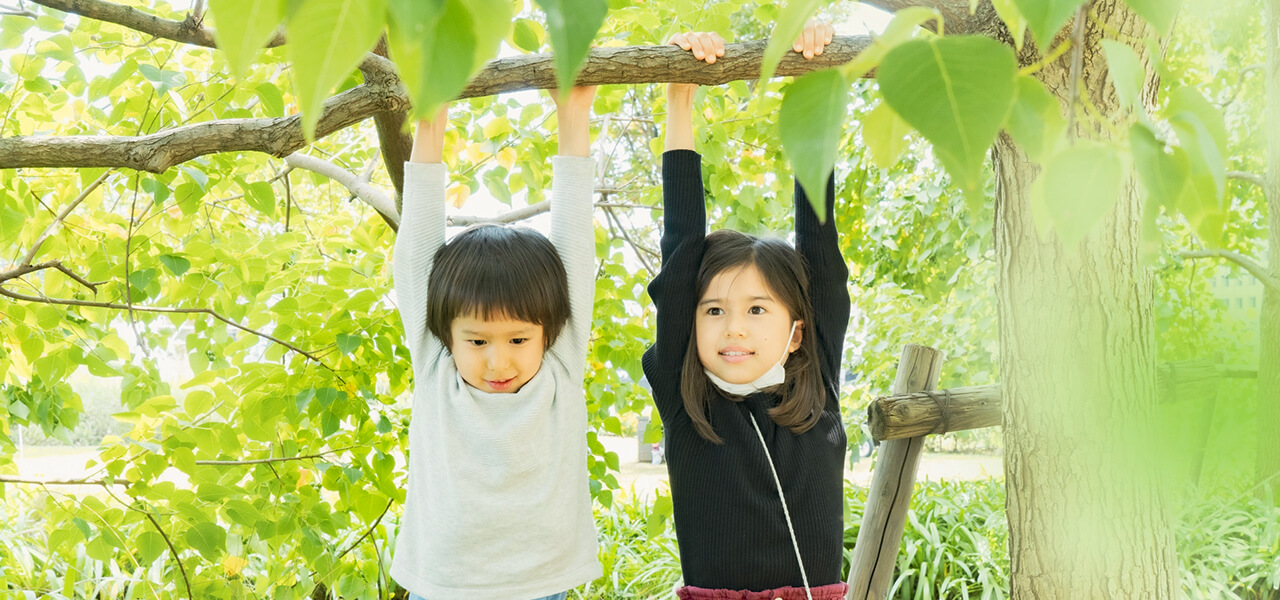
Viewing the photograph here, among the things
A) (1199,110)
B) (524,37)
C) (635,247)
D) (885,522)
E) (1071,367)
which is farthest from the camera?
(635,247)

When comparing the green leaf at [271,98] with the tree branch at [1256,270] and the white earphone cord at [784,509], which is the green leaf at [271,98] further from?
the tree branch at [1256,270]

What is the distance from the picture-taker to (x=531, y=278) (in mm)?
1453

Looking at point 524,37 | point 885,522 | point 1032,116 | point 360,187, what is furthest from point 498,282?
point 1032,116

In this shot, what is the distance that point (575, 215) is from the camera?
154 centimetres

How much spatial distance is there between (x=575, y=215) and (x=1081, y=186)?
1.27 m

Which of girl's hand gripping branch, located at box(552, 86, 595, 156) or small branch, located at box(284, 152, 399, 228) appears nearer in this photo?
girl's hand gripping branch, located at box(552, 86, 595, 156)

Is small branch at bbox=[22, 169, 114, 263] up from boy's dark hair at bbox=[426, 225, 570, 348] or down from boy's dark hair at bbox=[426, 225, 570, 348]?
up

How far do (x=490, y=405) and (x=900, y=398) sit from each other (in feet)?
2.89

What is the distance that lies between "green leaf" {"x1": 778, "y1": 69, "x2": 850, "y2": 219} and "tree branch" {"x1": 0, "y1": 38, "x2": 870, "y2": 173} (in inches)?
37.1

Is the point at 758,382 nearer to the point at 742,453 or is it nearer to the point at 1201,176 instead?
the point at 742,453

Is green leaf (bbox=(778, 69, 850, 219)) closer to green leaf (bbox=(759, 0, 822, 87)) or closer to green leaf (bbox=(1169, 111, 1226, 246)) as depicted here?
green leaf (bbox=(759, 0, 822, 87))

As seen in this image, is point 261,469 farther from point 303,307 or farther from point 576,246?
point 576,246

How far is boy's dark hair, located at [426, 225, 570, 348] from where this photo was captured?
1428 millimetres

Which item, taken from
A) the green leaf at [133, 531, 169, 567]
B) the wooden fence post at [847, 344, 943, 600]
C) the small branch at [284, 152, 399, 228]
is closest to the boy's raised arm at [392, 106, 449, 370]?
the small branch at [284, 152, 399, 228]
